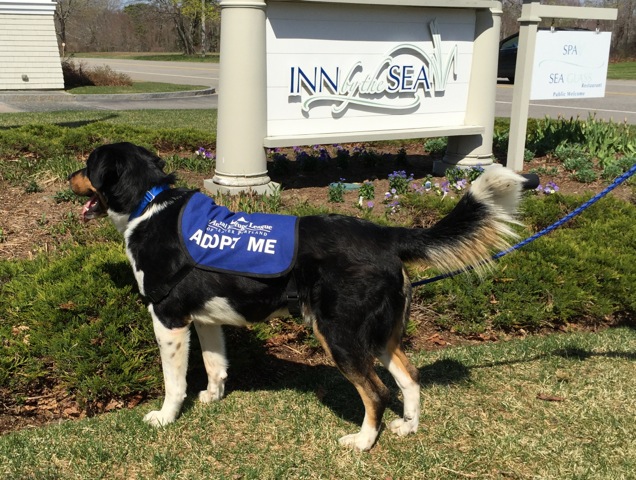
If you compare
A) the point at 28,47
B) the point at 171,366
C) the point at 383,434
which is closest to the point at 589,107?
the point at 383,434

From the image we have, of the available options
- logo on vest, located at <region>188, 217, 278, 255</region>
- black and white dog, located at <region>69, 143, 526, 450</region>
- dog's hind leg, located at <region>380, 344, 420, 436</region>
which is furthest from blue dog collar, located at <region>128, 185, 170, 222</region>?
dog's hind leg, located at <region>380, 344, 420, 436</region>

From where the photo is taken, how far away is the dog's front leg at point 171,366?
11.7ft

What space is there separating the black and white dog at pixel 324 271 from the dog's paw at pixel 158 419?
0.04ft

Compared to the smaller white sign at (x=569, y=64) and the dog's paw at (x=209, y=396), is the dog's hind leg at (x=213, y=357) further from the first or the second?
the smaller white sign at (x=569, y=64)

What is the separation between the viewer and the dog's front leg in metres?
3.57

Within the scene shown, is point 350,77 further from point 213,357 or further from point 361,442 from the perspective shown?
point 361,442

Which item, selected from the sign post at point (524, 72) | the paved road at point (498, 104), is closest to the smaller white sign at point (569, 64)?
the sign post at point (524, 72)

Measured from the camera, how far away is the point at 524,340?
16.3 ft

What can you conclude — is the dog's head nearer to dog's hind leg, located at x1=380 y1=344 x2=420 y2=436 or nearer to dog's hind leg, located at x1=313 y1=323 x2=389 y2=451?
dog's hind leg, located at x1=313 y1=323 x2=389 y2=451

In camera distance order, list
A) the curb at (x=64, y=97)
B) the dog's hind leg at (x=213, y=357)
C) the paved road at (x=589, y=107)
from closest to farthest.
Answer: the dog's hind leg at (x=213, y=357)
the paved road at (x=589, y=107)
the curb at (x=64, y=97)

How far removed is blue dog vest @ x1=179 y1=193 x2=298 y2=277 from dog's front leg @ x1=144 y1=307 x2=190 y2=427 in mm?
438

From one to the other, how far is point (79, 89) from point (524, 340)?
2117 centimetres

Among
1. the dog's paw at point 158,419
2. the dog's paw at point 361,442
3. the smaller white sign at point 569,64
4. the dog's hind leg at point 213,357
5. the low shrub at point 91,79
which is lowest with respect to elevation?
the dog's paw at point 158,419

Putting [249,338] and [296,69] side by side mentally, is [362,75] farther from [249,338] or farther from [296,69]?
[249,338]
